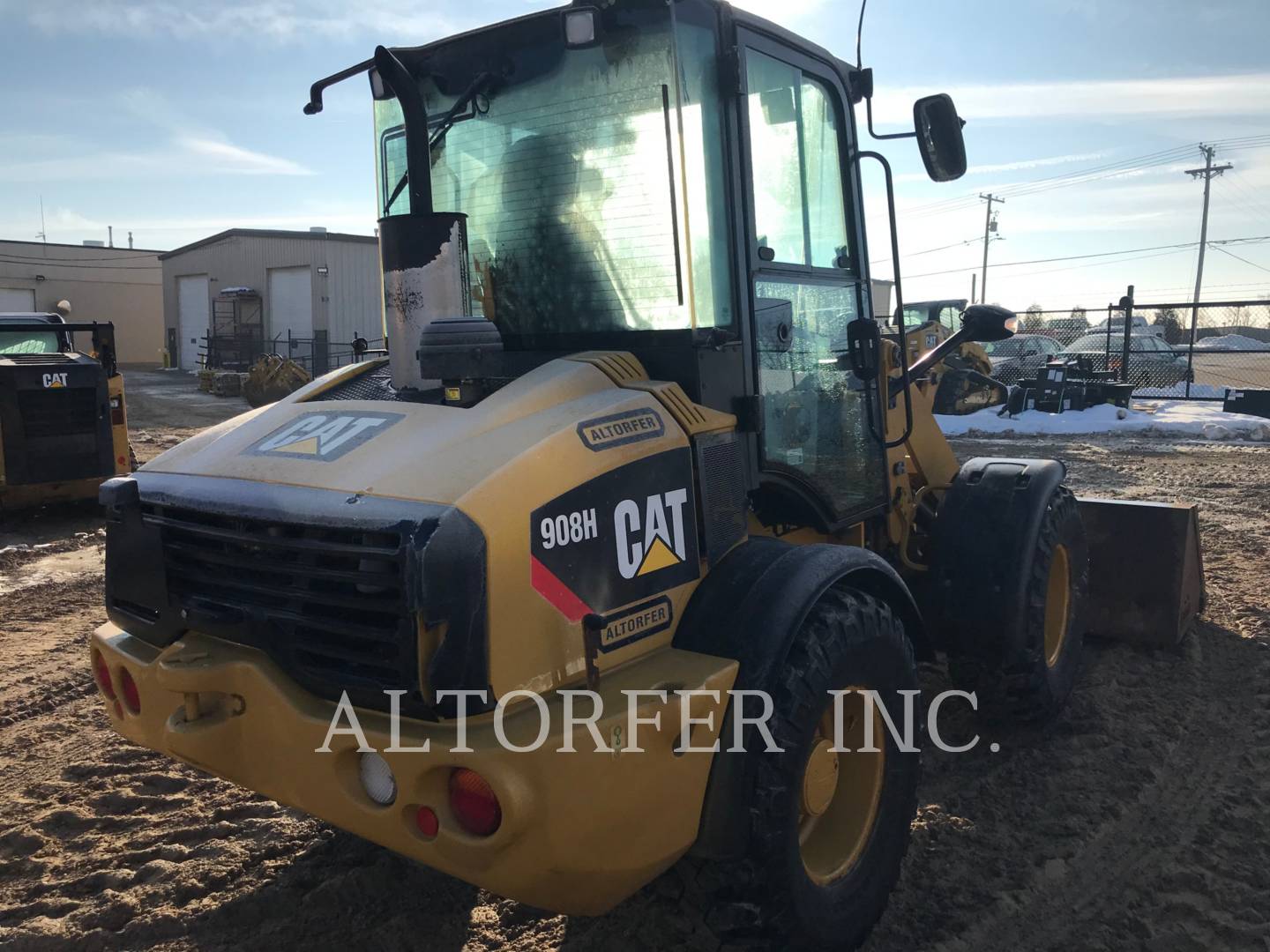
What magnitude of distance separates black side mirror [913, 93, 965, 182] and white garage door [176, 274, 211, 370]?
1718 inches

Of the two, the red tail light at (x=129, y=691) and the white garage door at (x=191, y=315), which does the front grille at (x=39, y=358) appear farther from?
the white garage door at (x=191, y=315)

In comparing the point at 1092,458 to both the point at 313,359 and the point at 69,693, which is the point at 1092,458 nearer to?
the point at 69,693

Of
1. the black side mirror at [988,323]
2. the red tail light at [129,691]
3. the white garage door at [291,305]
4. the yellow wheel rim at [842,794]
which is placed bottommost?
the yellow wheel rim at [842,794]

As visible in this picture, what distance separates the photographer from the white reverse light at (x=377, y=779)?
2262 mm

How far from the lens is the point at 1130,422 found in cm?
1634

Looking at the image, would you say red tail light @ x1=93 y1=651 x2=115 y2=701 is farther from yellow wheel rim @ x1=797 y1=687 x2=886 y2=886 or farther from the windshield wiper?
yellow wheel rim @ x1=797 y1=687 x2=886 y2=886

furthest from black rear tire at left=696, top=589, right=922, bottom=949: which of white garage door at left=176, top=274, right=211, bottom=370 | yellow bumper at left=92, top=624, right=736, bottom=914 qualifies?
white garage door at left=176, top=274, right=211, bottom=370

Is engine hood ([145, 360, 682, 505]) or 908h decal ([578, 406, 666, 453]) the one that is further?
908h decal ([578, 406, 666, 453])

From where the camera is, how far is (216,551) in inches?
102

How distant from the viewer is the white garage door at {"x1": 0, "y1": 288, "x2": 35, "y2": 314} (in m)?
48.1

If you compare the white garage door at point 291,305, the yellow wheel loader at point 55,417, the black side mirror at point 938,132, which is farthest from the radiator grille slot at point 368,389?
the white garage door at point 291,305

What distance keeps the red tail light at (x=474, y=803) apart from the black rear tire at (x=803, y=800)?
0.71 m

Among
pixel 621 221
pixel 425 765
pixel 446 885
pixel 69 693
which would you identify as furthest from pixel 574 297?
pixel 69 693

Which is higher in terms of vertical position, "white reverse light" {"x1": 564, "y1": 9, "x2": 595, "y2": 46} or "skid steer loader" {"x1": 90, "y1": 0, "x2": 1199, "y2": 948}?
"white reverse light" {"x1": 564, "y1": 9, "x2": 595, "y2": 46}
